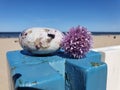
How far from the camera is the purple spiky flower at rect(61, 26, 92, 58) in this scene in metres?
0.82

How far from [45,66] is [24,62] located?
13 centimetres

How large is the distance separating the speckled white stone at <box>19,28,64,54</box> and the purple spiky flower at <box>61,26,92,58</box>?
8cm

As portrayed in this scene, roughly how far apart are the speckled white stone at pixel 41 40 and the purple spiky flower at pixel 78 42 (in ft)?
0.25

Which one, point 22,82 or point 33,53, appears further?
point 33,53

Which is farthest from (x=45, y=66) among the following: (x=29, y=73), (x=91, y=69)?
(x=91, y=69)

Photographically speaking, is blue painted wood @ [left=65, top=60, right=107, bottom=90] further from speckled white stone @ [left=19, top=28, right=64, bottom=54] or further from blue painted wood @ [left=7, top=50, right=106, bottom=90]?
speckled white stone @ [left=19, top=28, right=64, bottom=54]

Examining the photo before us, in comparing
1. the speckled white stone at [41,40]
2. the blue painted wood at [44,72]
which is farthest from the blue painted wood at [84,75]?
the speckled white stone at [41,40]

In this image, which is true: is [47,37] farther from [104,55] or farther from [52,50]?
[104,55]

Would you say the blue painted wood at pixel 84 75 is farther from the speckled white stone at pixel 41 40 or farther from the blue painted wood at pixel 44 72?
the speckled white stone at pixel 41 40

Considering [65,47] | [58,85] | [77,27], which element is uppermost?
[77,27]

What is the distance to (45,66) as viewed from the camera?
71cm

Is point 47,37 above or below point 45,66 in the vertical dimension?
above

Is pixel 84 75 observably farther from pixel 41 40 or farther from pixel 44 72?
pixel 41 40

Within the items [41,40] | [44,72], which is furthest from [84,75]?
[41,40]
